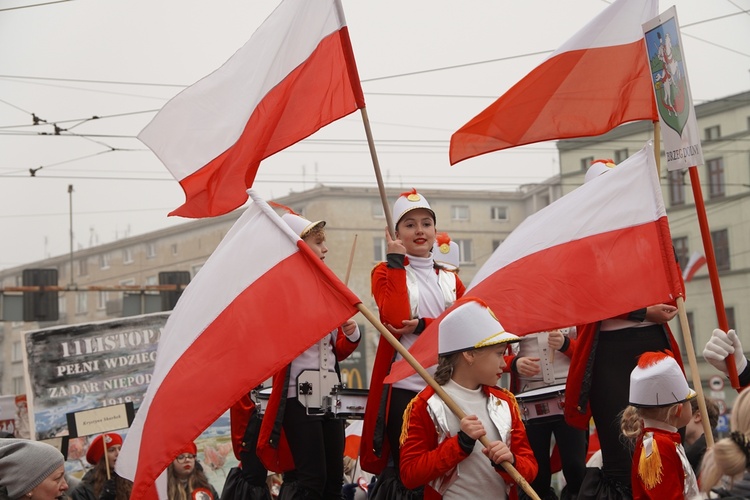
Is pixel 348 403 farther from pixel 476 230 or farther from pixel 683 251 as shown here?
pixel 476 230

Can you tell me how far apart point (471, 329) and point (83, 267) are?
87.1 m

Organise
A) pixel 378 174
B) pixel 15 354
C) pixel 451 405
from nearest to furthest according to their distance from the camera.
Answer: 1. pixel 451 405
2. pixel 378 174
3. pixel 15 354

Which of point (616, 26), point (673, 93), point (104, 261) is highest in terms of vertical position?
point (104, 261)

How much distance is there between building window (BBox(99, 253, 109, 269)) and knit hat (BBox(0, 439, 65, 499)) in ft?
276

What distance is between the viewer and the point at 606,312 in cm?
629

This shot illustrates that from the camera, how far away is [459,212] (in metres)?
72.5

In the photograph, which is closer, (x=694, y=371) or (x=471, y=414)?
(x=694, y=371)

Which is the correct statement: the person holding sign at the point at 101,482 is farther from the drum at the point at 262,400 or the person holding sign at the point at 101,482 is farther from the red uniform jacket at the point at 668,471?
the red uniform jacket at the point at 668,471

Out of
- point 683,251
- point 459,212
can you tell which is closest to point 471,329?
point 683,251

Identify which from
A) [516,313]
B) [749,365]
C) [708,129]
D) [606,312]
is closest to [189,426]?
[516,313]

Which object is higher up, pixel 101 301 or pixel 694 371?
pixel 101 301

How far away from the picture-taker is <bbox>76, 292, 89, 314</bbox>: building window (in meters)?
89.1

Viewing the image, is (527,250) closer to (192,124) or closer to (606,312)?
(606,312)

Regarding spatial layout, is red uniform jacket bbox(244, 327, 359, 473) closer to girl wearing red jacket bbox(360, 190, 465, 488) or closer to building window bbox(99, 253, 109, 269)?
girl wearing red jacket bbox(360, 190, 465, 488)
